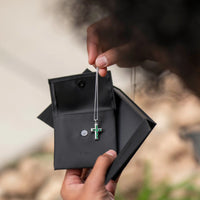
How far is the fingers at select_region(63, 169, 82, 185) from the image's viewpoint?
77 cm

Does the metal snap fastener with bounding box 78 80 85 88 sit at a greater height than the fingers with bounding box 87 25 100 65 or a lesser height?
lesser

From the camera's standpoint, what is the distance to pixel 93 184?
2.21ft

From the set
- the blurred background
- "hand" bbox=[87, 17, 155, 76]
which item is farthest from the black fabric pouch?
the blurred background

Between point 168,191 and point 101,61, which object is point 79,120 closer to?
point 101,61

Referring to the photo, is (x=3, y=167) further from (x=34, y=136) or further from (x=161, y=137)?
(x=161, y=137)

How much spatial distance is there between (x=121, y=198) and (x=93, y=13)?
42.1 inches

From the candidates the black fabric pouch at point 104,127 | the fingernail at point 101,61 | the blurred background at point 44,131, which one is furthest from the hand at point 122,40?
the blurred background at point 44,131

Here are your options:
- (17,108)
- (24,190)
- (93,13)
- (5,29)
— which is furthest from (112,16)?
(5,29)

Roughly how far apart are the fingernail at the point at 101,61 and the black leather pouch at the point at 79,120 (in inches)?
2.5

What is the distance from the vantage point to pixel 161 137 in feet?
4.87

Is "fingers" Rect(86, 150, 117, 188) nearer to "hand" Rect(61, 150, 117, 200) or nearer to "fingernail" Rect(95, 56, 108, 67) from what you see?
"hand" Rect(61, 150, 117, 200)

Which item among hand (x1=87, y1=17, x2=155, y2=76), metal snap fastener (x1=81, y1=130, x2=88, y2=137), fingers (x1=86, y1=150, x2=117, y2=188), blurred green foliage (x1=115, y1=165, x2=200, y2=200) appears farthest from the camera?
blurred green foliage (x1=115, y1=165, x2=200, y2=200)

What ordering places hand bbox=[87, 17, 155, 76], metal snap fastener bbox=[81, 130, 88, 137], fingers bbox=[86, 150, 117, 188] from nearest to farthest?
hand bbox=[87, 17, 155, 76] → fingers bbox=[86, 150, 117, 188] → metal snap fastener bbox=[81, 130, 88, 137]

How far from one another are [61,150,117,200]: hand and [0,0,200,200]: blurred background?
16.6 inches
